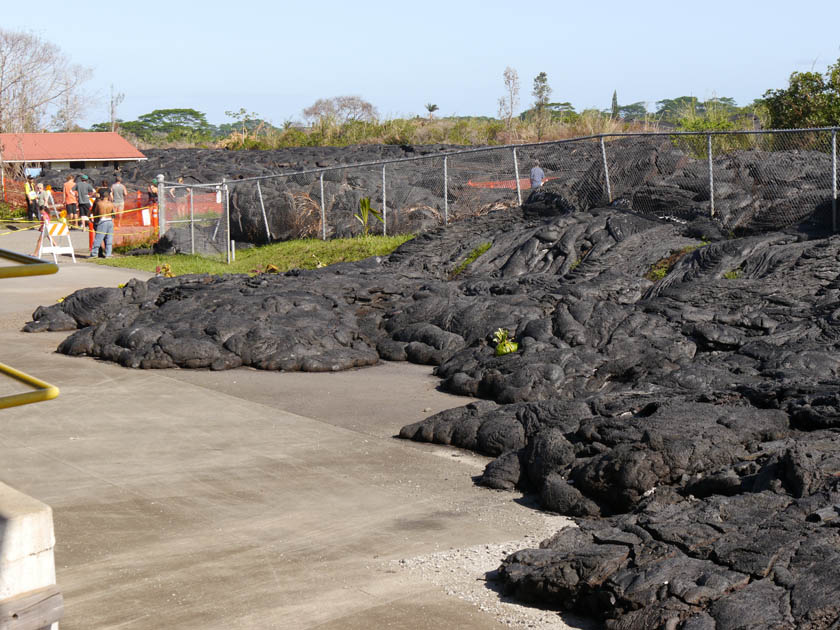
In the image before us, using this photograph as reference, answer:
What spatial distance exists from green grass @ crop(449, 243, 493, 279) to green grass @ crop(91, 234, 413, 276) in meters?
2.90

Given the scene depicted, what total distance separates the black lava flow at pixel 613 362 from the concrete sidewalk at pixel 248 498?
1.49 feet

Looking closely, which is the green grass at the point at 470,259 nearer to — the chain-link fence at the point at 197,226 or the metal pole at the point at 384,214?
the metal pole at the point at 384,214

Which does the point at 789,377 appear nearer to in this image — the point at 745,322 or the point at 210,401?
the point at 745,322

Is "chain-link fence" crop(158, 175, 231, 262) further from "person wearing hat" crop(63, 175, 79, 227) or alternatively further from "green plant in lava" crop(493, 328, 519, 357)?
"green plant in lava" crop(493, 328, 519, 357)

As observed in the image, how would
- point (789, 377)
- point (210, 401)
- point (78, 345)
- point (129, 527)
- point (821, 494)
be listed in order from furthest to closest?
point (78, 345)
point (210, 401)
point (789, 377)
point (129, 527)
point (821, 494)

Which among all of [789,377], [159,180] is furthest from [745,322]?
[159,180]

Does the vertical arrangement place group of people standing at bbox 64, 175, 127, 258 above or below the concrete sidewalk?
above

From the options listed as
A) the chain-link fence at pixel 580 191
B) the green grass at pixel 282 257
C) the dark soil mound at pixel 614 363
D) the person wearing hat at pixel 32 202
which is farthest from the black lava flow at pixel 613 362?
the person wearing hat at pixel 32 202

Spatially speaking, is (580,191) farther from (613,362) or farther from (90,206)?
(90,206)

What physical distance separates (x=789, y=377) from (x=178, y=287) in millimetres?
9625

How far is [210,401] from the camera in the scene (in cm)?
995

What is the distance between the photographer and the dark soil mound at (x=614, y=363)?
16.1 ft

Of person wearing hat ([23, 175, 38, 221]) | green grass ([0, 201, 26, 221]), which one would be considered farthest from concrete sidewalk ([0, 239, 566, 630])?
green grass ([0, 201, 26, 221])

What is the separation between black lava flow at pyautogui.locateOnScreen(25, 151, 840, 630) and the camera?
4910 millimetres
